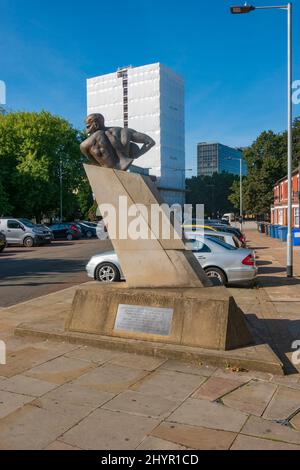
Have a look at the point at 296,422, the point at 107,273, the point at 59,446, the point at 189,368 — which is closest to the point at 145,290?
the point at 189,368

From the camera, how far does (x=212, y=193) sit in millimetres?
102562

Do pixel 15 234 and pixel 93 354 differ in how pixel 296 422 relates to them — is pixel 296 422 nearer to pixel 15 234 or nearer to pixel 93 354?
pixel 93 354

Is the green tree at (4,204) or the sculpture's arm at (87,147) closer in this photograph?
the sculpture's arm at (87,147)

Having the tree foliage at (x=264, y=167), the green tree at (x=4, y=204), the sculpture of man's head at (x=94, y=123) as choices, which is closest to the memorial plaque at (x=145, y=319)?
the sculpture of man's head at (x=94, y=123)

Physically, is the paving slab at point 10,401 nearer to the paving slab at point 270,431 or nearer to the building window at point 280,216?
the paving slab at point 270,431

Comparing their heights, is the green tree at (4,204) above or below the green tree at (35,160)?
below

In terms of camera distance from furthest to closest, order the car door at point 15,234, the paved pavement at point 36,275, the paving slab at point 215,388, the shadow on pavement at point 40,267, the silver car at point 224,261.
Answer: the car door at point 15,234 < the shadow on pavement at point 40,267 < the silver car at point 224,261 < the paved pavement at point 36,275 < the paving slab at point 215,388

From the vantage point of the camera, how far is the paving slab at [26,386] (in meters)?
4.44

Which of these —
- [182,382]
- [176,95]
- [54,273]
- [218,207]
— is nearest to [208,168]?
[218,207]

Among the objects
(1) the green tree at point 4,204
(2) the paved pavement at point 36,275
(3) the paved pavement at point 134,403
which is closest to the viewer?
(3) the paved pavement at point 134,403

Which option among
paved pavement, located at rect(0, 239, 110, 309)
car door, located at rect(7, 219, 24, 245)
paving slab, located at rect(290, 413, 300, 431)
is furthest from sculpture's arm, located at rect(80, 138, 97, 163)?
car door, located at rect(7, 219, 24, 245)

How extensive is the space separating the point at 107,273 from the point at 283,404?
26.4ft

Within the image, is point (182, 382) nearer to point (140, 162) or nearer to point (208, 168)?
point (140, 162)
